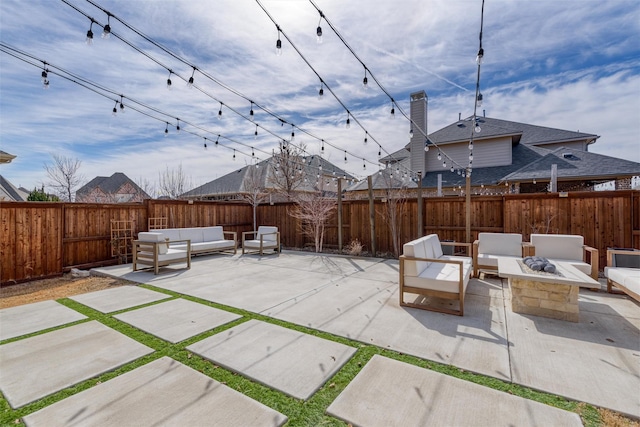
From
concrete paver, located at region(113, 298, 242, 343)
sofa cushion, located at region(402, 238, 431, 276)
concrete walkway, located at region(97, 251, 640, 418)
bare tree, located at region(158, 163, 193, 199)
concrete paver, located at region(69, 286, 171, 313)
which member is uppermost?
bare tree, located at region(158, 163, 193, 199)

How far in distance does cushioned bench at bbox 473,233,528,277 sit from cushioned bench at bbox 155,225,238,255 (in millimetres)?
6689

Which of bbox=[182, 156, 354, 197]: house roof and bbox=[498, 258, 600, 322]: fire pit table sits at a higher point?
bbox=[182, 156, 354, 197]: house roof

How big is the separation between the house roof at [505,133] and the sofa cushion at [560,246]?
8.06 metres

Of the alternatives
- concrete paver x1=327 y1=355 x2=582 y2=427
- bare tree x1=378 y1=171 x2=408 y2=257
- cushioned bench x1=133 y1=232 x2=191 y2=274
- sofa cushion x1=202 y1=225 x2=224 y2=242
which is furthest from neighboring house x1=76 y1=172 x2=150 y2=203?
concrete paver x1=327 y1=355 x2=582 y2=427

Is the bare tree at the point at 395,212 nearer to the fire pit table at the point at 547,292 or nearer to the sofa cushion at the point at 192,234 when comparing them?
the fire pit table at the point at 547,292

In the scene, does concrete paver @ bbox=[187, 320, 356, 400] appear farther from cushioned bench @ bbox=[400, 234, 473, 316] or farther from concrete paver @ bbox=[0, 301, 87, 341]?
concrete paver @ bbox=[0, 301, 87, 341]

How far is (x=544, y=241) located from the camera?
18.0 feet

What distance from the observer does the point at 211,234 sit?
9.01 m

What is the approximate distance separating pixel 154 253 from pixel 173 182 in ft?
38.8

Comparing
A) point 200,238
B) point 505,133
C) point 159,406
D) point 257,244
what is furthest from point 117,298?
point 505,133

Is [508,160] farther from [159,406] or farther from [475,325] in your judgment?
[159,406]

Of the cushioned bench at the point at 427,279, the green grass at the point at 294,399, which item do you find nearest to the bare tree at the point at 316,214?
the cushioned bench at the point at 427,279

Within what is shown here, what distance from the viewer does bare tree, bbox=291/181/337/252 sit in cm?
936

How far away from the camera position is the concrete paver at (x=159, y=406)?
1.84m
